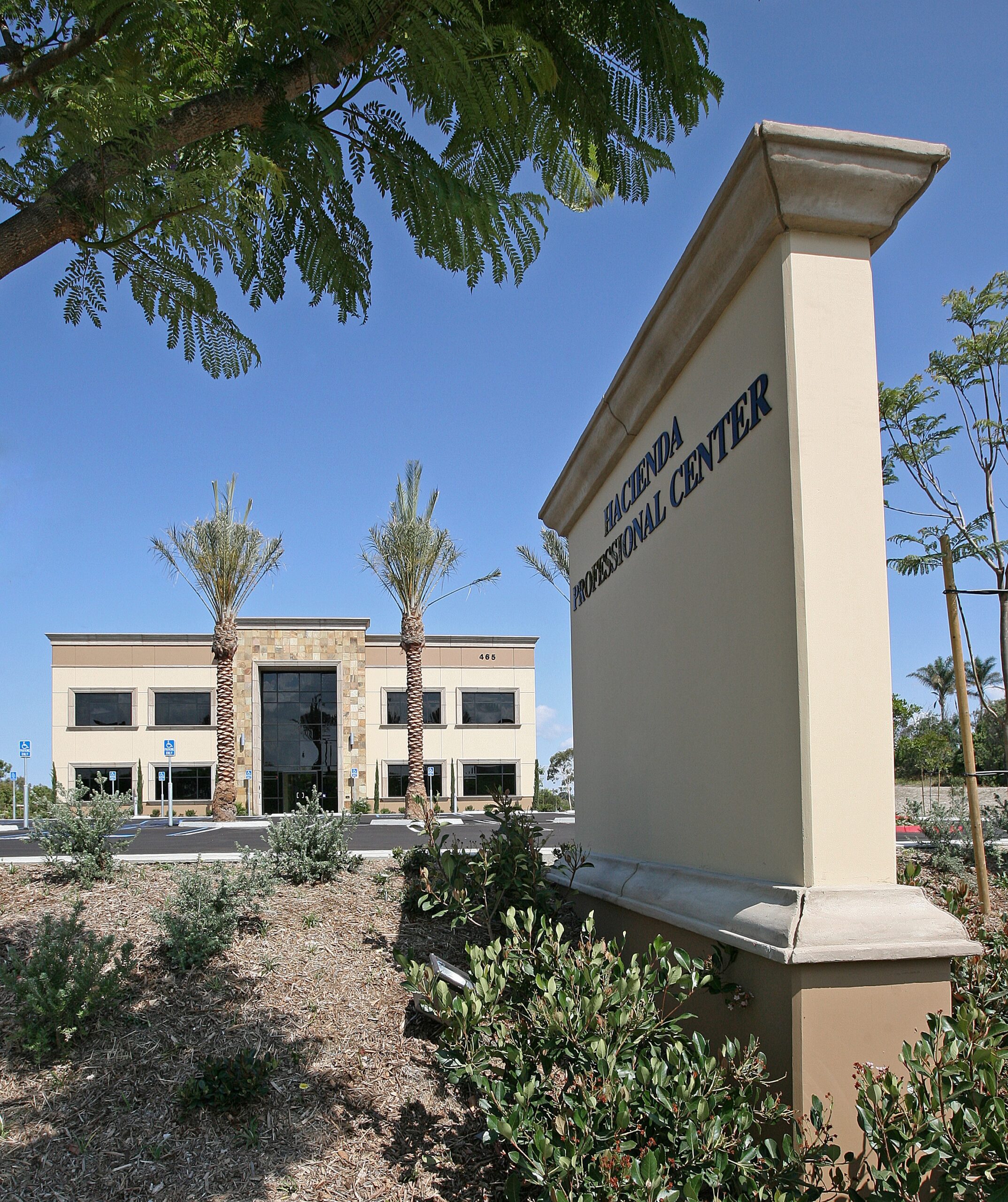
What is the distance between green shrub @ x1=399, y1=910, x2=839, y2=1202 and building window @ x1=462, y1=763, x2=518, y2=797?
40725 mm

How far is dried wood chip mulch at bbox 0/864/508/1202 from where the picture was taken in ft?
13.5

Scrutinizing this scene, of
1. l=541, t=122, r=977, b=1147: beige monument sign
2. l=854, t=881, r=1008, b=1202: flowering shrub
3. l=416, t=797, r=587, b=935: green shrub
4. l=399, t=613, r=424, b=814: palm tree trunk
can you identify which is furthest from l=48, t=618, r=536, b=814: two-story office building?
l=854, t=881, r=1008, b=1202: flowering shrub

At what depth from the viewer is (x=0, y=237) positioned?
9.81 ft

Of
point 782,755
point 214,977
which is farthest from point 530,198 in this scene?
point 214,977

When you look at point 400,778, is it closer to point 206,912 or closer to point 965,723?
point 206,912

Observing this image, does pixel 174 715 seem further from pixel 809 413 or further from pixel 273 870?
pixel 809 413

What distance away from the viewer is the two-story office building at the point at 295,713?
41.0m

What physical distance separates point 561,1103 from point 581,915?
2894 mm

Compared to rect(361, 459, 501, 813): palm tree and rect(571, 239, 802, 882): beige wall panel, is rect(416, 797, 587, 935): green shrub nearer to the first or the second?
rect(571, 239, 802, 882): beige wall panel

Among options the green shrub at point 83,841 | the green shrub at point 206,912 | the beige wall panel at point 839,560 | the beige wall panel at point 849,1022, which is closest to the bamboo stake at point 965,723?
the beige wall panel at point 839,560

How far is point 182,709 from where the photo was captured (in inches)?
1642

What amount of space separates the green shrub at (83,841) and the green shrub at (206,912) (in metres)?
0.95

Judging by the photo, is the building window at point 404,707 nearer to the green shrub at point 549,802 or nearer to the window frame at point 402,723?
the window frame at point 402,723

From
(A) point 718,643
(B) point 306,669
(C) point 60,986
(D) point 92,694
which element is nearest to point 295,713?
(B) point 306,669
